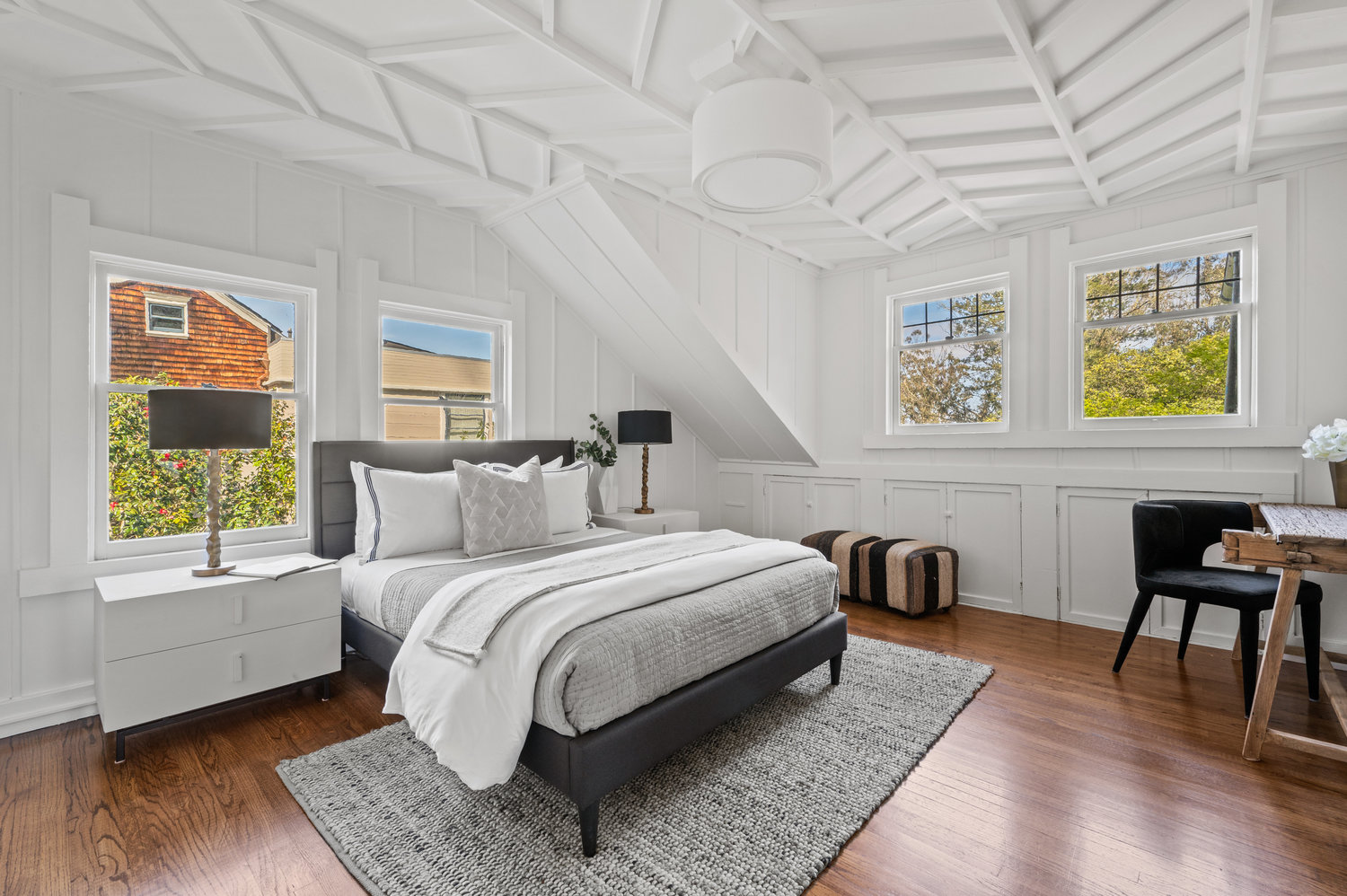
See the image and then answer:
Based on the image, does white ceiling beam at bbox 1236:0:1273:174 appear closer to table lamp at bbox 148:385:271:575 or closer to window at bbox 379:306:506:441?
window at bbox 379:306:506:441

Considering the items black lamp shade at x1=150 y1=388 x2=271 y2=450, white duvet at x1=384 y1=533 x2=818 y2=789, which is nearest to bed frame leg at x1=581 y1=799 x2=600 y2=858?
white duvet at x1=384 y1=533 x2=818 y2=789

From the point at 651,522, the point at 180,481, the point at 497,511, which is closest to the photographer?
the point at 180,481

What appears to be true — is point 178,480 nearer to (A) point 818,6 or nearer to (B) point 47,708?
(B) point 47,708

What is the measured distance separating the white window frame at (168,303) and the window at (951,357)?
425 centimetres

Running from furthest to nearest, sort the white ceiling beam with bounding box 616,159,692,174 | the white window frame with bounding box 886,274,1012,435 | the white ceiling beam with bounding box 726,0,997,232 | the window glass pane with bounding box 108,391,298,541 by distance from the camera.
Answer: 1. the white window frame with bounding box 886,274,1012,435
2. the white ceiling beam with bounding box 616,159,692,174
3. the window glass pane with bounding box 108,391,298,541
4. the white ceiling beam with bounding box 726,0,997,232

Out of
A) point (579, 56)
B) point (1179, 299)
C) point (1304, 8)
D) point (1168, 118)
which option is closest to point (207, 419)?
point (579, 56)

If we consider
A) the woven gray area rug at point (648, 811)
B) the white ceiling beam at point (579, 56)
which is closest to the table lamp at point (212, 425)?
the woven gray area rug at point (648, 811)

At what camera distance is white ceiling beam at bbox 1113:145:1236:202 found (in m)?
2.95

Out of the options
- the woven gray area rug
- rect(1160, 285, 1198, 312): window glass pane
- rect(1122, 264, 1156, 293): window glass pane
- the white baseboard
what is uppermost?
rect(1122, 264, 1156, 293): window glass pane

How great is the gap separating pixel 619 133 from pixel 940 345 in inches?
108

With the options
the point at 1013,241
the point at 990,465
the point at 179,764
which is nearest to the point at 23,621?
the point at 179,764

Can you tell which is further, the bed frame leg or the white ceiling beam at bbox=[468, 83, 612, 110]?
the white ceiling beam at bbox=[468, 83, 612, 110]

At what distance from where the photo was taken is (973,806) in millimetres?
1876

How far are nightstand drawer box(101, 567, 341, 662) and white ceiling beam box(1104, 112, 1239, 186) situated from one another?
4252 millimetres
